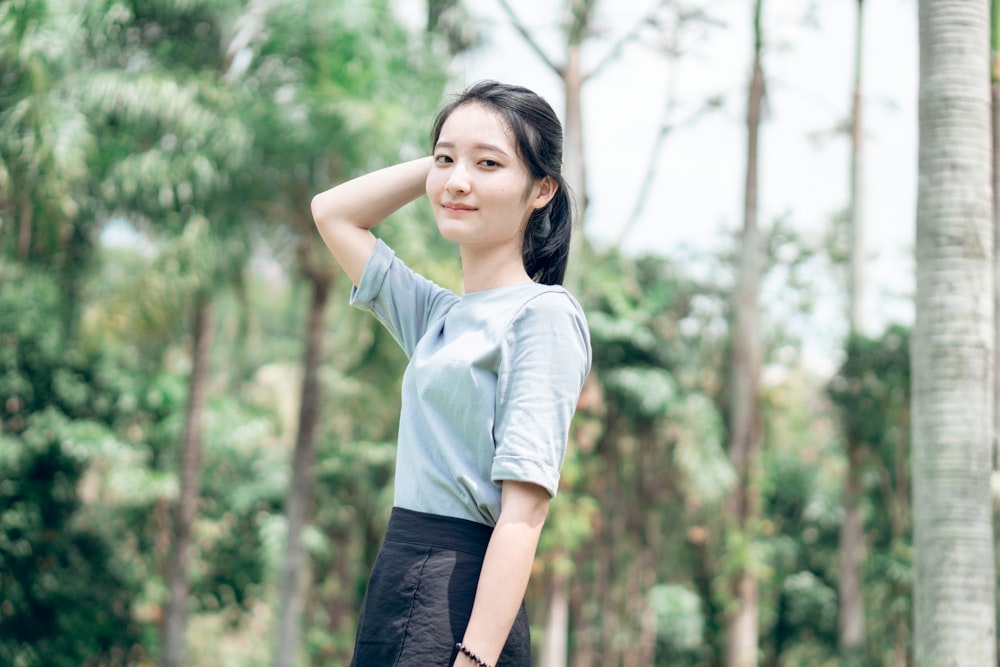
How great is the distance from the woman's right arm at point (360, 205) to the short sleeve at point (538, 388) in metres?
0.35

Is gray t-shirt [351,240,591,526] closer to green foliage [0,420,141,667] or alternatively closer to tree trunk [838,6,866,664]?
tree trunk [838,6,866,664]

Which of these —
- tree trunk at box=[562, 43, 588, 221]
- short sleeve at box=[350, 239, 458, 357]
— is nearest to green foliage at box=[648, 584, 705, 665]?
tree trunk at box=[562, 43, 588, 221]

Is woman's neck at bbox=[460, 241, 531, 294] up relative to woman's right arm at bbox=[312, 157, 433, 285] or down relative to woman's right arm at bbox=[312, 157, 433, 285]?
down

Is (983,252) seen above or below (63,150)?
below

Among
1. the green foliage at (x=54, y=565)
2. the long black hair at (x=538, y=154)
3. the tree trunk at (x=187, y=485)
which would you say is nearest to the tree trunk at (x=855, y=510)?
the tree trunk at (x=187, y=485)

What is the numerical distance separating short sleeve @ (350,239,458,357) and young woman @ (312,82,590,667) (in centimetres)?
4

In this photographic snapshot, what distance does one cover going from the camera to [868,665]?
11234mm

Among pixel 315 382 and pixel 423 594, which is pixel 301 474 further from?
pixel 423 594

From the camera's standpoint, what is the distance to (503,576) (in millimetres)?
1388

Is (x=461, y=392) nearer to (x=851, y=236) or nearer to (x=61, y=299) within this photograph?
(x=61, y=299)

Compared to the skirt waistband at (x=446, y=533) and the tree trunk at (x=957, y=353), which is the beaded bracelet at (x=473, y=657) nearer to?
the skirt waistband at (x=446, y=533)

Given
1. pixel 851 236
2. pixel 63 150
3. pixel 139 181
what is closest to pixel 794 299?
pixel 851 236

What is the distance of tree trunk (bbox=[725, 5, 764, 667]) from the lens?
470 inches

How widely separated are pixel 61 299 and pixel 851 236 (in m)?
8.79
